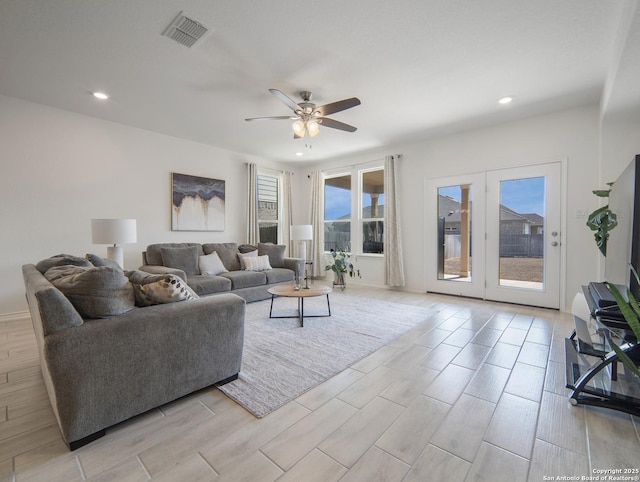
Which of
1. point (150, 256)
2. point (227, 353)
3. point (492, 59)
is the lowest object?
point (227, 353)

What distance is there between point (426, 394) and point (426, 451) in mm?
525

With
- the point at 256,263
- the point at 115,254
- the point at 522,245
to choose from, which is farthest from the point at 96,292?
the point at 522,245

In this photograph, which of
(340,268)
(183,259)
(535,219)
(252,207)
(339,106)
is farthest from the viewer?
(252,207)

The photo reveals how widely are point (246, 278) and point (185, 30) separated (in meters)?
3.06

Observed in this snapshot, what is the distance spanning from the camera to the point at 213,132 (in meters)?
4.56

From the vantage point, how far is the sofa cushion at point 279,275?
4.69m

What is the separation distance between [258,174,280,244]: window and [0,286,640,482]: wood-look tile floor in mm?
4330

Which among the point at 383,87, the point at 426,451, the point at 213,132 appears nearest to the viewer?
the point at 426,451

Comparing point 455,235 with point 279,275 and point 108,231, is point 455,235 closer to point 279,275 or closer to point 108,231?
point 279,275

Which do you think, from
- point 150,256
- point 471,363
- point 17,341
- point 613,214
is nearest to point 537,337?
point 471,363

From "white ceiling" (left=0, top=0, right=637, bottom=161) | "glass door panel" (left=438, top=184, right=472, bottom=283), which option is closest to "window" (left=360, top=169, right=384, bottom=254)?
"glass door panel" (left=438, top=184, right=472, bottom=283)

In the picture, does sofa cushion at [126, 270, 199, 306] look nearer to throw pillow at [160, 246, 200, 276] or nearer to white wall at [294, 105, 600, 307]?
throw pillow at [160, 246, 200, 276]

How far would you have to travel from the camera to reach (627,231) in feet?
6.52

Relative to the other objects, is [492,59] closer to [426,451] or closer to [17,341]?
[426,451]
